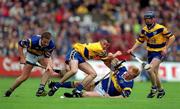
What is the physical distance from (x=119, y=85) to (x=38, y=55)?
7.37ft

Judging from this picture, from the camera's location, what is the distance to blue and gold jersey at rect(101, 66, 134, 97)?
59.7ft

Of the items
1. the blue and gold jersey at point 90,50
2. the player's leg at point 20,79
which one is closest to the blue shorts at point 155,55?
the blue and gold jersey at point 90,50

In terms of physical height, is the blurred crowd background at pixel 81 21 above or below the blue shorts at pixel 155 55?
above

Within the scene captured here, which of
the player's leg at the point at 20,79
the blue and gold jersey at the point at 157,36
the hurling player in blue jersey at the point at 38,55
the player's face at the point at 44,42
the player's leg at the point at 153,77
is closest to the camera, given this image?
the player's face at the point at 44,42

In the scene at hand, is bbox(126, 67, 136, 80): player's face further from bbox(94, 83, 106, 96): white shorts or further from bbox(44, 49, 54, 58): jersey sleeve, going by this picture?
bbox(44, 49, 54, 58): jersey sleeve

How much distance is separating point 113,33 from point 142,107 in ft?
57.8

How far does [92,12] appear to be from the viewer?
1378 inches

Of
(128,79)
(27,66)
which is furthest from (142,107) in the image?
(27,66)

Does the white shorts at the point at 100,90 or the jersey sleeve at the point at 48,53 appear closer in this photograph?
the jersey sleeve at the point at 48,53

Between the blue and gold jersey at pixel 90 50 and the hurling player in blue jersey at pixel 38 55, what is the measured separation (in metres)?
0.81

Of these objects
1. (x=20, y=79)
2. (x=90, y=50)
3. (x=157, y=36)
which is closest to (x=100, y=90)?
(x=90, y=50)

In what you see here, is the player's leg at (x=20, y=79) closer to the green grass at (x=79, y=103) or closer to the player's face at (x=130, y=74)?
the green grass at (x=79, y=103)

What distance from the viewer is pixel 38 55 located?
61.5 feet

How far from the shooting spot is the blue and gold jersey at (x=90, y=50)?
61.3 feet
